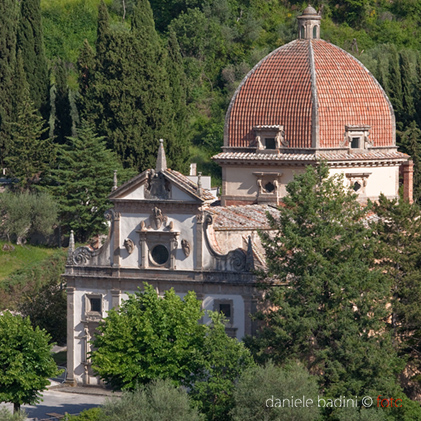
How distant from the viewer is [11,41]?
9956cm

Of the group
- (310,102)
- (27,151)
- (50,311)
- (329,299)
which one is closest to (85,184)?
(27,151)

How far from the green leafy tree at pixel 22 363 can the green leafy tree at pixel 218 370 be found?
6.13m

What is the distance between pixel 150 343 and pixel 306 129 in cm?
1843

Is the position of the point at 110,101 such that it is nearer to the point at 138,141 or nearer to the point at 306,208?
the point at 138,141

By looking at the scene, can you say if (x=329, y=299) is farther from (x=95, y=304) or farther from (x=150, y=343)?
(x=95, y=304)

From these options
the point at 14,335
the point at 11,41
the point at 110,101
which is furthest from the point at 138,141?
the point at 14,335

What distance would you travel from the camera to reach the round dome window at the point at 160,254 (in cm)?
6612

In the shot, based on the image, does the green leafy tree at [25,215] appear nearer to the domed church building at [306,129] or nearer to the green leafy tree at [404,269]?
the domed church building at [306,129]

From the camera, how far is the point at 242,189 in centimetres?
7619

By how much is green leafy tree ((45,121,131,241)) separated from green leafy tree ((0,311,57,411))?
88.0 ft

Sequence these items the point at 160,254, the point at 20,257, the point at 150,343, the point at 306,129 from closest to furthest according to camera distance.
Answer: the point at 150,343 → the point at 160,254 → the point at 306,129 → the point at 20,257

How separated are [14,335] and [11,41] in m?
41.4

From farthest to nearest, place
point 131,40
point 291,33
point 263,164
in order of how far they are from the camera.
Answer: point 291,33, point 131,40, point 263,164

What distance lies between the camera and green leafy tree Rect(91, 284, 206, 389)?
6003cm
